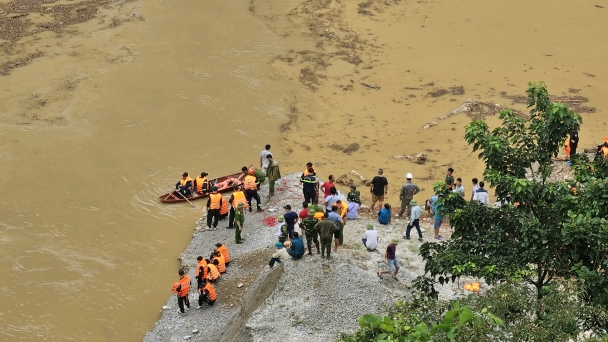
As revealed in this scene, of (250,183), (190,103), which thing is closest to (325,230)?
(250,183)

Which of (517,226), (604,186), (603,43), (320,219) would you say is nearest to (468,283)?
(320,219)

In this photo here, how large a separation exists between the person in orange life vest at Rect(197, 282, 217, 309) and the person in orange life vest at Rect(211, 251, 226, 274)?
3.42 feet

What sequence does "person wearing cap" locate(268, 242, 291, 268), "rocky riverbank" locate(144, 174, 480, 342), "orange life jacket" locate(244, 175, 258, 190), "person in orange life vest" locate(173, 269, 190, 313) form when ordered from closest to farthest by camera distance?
"rocky riverbank" locate(144, 174, 480, 342)
"person wearing cap" locate(268, 242, 291, 268)
"person in orange life vest" locate(173, 269, 190, 313)
"orange life jacket" locate(244, 175, 258, 190)

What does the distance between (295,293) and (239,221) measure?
181 inches

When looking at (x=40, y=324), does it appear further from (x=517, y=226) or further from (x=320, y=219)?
(x=517, y=226)

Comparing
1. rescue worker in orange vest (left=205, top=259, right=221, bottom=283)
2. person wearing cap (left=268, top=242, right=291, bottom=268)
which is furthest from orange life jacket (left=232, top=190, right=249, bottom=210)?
person wearing cap (left=268, top=242, right=291, bottom=268)

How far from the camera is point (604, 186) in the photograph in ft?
33.0

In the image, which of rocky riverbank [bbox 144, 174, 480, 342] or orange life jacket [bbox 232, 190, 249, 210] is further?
orange life jacket [bbox 232, 190, 249, 210]

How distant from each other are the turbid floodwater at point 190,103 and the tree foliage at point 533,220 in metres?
8.53

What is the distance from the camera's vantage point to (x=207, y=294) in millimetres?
16391

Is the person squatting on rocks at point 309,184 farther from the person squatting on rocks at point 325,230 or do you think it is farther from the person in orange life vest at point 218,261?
the person squatting on rocks at point 325,230

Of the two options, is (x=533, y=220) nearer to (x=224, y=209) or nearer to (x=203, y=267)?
(x=203, y=267)

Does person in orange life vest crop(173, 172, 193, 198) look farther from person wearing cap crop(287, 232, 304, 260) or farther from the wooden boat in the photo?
person wearing cap crop(287, 232, 304, 260)

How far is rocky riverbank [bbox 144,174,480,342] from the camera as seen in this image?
13.8 m
